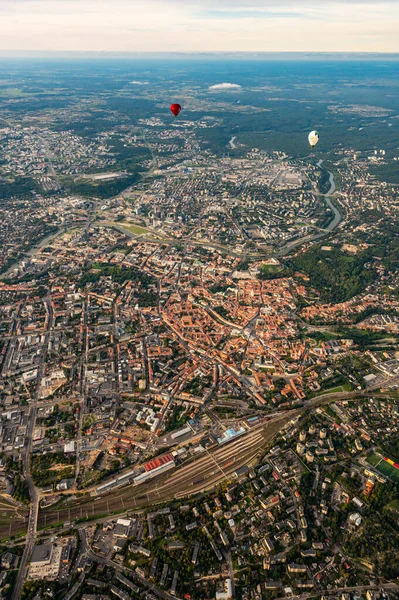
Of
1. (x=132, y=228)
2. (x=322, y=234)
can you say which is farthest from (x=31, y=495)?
(x=322, y=234)

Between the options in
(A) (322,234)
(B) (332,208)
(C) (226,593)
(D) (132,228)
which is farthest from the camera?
(B) (332,208)

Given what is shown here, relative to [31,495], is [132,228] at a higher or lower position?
higher

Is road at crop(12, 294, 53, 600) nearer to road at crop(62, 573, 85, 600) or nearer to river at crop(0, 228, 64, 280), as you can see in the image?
road at crop(62, 573, 85, 600)

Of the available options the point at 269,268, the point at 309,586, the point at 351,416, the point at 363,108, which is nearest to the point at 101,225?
the point at 269,268

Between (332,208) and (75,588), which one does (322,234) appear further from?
(75,588)

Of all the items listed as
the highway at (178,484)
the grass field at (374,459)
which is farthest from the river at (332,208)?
the highway at (178,484)

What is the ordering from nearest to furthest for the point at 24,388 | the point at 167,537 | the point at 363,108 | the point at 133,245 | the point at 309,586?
the point at 309,586 → the point at 167,537 → the point at 24,388 → the point at 133,245 → the point at 363,108

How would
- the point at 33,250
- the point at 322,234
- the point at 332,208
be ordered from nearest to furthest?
1. the point at 33,250
2. the point at 322,234
3. the point at 332,208

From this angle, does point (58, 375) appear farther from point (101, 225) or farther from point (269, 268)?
Result: point (101, 225)
